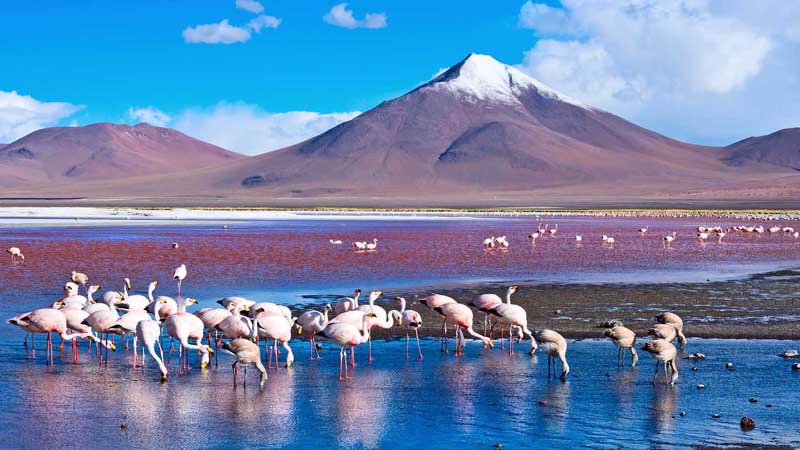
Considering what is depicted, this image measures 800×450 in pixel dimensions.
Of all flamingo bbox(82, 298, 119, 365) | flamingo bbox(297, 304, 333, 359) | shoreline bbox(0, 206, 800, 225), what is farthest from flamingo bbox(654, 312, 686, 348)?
shoreline bbox(0, 206, 800, 225)

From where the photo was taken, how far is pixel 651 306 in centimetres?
1916

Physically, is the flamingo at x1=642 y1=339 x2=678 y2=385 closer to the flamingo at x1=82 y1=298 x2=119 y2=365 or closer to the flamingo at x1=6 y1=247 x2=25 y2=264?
the flamingo at x1=82 y1=298 x2=119 y2=365

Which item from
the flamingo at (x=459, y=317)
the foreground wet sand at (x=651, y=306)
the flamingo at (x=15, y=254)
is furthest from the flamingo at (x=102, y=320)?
the flamingo at (x=15, y=254)

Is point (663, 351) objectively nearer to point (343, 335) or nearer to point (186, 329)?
point (343, 335)

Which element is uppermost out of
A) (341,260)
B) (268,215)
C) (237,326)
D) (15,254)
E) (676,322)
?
(268,215)

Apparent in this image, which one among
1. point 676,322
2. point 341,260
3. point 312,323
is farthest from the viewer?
point 341,260

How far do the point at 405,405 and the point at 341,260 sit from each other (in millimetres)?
19415

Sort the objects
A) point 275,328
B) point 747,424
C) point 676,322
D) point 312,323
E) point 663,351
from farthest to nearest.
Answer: point 676,322 → point 312,323 → point 275,328 → point 663,351 → point 747,424

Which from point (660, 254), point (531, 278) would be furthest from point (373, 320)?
point (660, 254)

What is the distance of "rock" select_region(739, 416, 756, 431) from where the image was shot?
9.92 m

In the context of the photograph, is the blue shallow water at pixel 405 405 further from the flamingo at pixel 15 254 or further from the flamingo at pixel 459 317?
the flamingo at pixel 15 254

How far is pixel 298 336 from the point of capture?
15805 mm

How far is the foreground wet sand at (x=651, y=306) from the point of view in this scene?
16250 mm

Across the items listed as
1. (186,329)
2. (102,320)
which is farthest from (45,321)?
(186,329)
